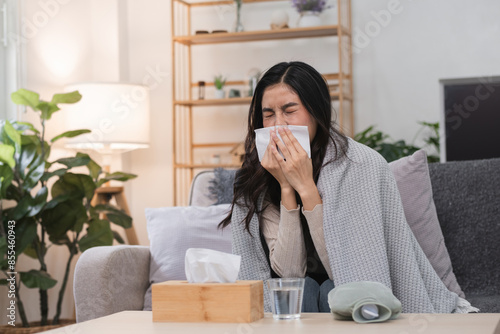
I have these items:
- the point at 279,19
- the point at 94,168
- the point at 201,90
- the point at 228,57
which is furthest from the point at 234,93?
the point at 94,168

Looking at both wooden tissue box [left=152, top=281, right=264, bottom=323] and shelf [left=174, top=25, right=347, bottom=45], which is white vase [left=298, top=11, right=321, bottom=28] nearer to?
shelf [left=174, top=25, right=347, bottom=45]

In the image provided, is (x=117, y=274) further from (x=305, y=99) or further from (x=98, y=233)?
(x=98, y=233)

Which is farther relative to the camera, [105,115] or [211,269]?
[105,115]

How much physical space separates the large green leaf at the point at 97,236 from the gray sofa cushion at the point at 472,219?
1.61m

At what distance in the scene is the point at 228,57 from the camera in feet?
14.1

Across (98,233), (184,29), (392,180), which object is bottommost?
(98,233)

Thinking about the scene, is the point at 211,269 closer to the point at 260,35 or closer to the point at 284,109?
the point at 284,109

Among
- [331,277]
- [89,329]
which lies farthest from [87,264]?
[89,329]

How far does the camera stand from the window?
359cm

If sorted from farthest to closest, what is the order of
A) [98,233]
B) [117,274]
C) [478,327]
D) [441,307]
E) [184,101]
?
[184,101]
[98,233]
[117,274]
[441,307]
[478,327]

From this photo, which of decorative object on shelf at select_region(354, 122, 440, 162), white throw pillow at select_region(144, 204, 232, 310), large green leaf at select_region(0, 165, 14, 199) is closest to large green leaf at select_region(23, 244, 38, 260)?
large green leaf at select_region(0, 165, 14, 199)

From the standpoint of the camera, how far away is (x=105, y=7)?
4.32 m

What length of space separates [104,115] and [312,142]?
2.04m

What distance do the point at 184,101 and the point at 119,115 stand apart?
1.47ft
